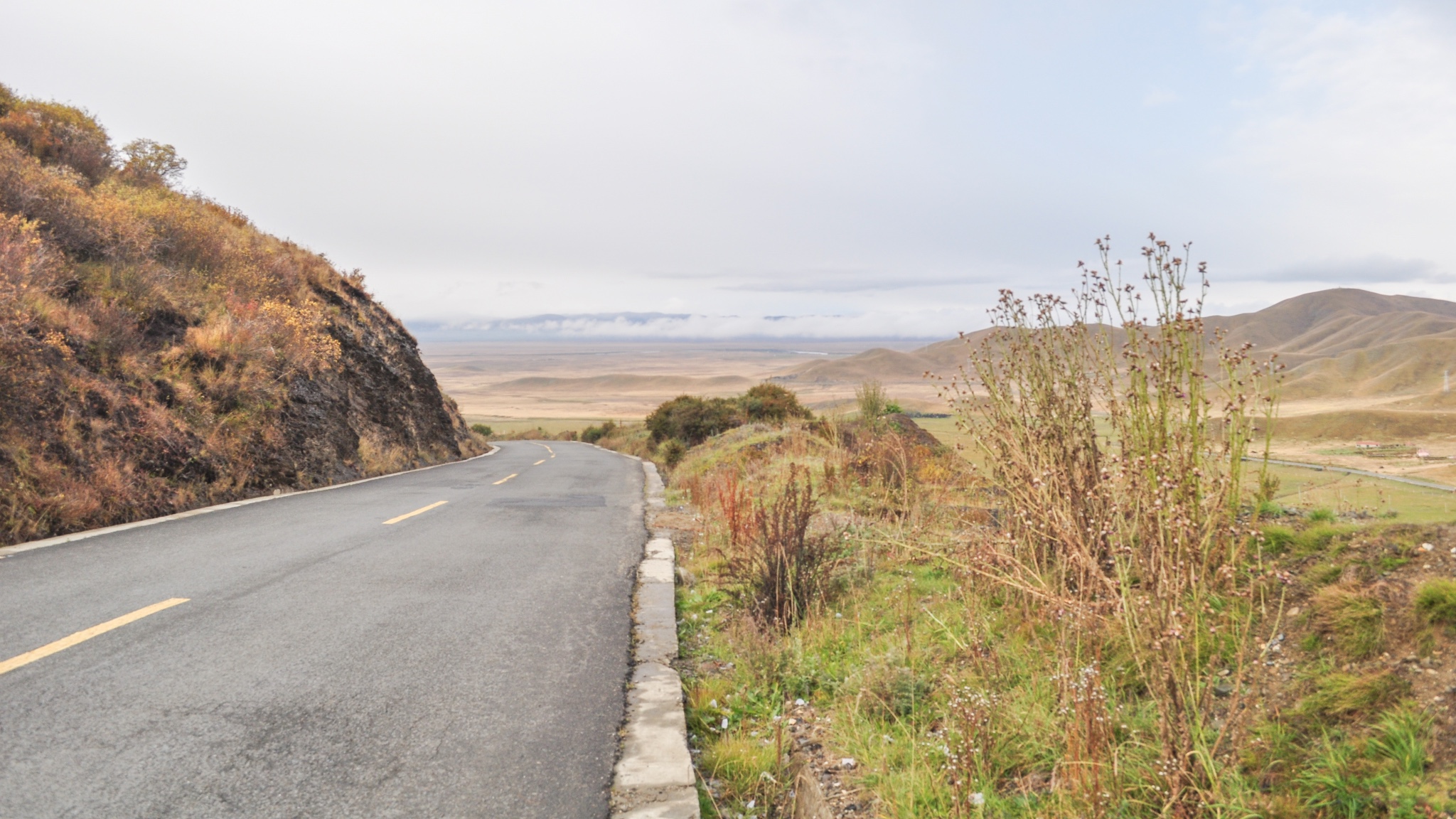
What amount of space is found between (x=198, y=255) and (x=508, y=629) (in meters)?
17.0

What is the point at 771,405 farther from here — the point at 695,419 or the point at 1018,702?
the point at 1018,702

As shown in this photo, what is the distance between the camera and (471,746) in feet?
12.1

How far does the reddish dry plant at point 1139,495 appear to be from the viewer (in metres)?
2.69

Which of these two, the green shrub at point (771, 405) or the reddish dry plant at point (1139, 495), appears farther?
the green shrub at point (771, 405)

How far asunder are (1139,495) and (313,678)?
14.9ft

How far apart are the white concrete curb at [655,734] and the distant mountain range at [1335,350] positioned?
2.79 m

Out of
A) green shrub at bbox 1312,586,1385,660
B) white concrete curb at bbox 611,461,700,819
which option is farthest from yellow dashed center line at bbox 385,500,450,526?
green shrub at bbox 1312,586,1385,660

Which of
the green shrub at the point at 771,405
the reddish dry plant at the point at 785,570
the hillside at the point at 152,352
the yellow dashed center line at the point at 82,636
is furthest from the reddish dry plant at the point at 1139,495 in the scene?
the green shrub at the point at 771,405

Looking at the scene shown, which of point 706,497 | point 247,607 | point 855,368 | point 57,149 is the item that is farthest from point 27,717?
point 855,368

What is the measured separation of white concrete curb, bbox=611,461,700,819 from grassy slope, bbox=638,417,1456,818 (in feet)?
0.55

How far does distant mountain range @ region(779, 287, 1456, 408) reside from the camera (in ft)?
227

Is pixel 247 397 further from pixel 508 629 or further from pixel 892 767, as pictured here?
pixel 892 767

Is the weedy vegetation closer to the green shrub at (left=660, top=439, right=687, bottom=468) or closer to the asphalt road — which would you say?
the asphalt road

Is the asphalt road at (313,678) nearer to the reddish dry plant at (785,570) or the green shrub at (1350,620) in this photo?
the reddish dry plant at (785,570)
